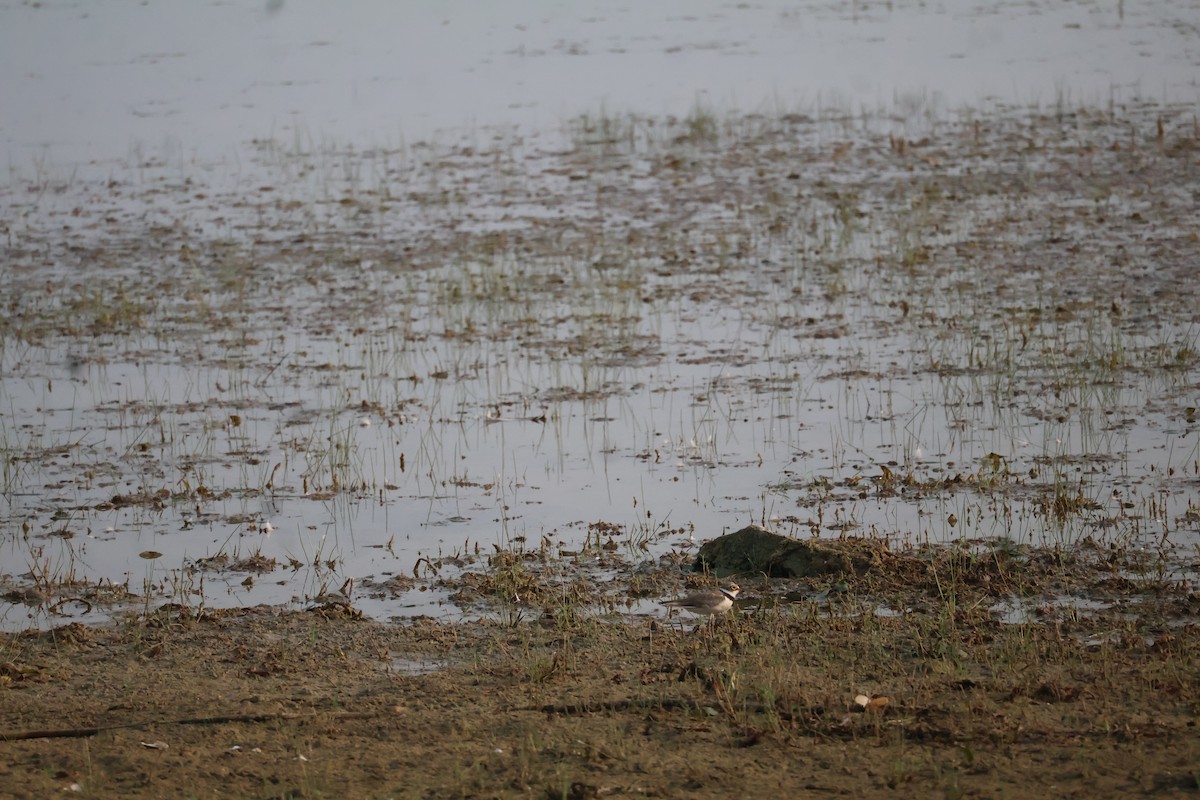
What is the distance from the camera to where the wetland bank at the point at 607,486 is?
5.45m

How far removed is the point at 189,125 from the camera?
25406 mm

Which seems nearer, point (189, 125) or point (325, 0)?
point (189, 125)

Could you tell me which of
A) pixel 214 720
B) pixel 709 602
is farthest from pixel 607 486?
pixel 214 720

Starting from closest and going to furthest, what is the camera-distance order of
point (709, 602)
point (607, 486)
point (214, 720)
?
point (214, 720) → point (709, 602) → point (607, 486)

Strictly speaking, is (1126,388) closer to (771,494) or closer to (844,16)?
(771,494)

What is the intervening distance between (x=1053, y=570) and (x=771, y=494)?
1860mm

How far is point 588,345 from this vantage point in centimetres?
1191

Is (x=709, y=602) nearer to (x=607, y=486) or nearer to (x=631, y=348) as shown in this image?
(x=607, y=486)

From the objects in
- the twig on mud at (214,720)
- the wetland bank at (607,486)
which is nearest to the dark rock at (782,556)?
the wetland bank at (607,486)

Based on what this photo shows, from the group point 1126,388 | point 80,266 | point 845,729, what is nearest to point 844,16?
point 80,266

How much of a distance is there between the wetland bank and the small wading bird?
150mm

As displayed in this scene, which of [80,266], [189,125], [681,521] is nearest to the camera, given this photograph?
[681,521]

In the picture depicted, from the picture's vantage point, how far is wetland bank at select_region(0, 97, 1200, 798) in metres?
5.45

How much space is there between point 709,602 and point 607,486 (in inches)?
82.7
